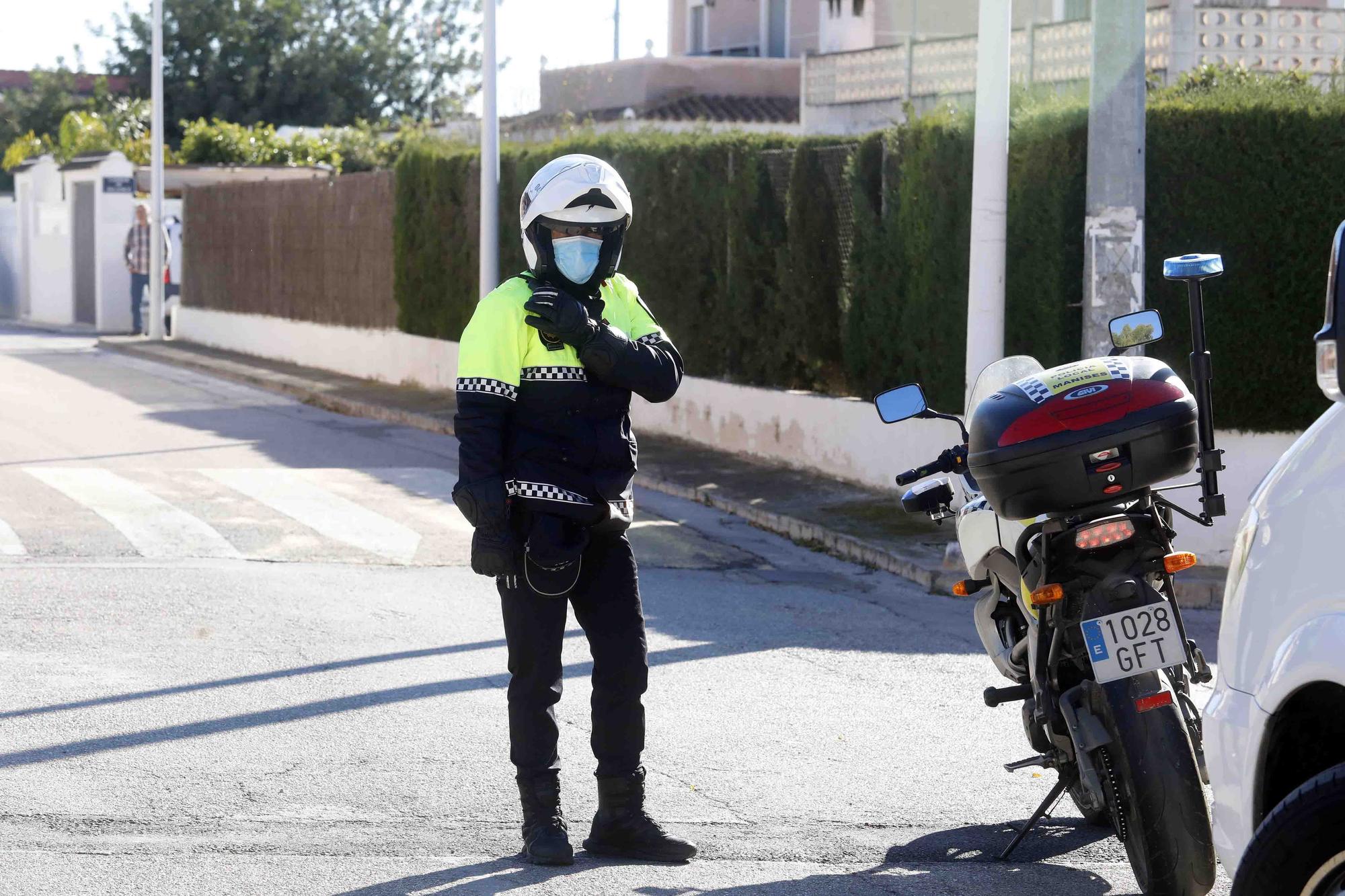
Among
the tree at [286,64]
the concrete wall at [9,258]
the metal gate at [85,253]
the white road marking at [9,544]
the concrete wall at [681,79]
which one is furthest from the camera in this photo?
the tree at [286,64]

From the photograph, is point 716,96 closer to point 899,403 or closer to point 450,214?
point 450,214

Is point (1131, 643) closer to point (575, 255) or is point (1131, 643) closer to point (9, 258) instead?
point (575, 255)

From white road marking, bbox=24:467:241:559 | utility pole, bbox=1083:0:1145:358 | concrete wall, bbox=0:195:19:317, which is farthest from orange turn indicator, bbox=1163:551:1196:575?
concrete wall, bbox=0:195:19:317

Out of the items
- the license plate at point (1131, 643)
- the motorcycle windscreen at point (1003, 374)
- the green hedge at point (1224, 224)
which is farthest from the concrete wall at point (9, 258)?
the license plate at point (1131, 643)

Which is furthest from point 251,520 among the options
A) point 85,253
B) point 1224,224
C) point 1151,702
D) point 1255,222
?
point 85,253

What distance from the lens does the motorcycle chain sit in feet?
14.5

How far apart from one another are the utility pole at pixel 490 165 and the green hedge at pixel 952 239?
44 cm

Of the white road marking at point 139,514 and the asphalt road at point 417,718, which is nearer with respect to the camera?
the asphalt road at point 417,718

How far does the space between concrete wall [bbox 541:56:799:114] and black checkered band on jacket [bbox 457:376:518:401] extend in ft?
88.7

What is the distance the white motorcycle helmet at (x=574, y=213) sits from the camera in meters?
5.00

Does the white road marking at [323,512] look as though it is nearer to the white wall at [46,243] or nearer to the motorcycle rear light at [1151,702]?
the motorcycle rear light at [1151,702]

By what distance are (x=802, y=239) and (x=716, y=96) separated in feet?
59.9

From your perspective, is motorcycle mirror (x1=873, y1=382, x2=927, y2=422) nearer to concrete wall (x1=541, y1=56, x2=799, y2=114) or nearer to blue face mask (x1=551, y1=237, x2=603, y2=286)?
blue face mask (x1=551, y1=237, x2=603, y2=286)

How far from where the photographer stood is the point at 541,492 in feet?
16.3
